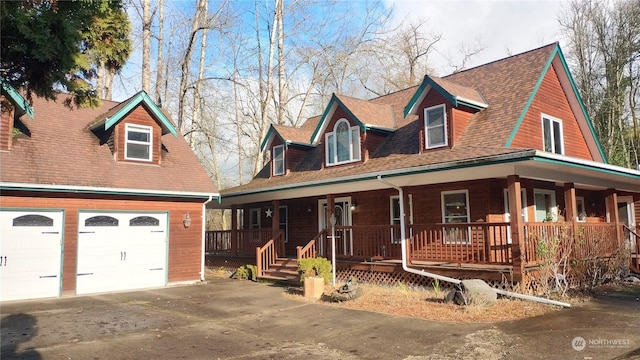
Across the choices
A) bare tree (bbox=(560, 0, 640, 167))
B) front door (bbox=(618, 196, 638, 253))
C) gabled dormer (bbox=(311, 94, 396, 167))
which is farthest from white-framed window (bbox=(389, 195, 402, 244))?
bare tree (bbox=(560, 0, 640, 167))

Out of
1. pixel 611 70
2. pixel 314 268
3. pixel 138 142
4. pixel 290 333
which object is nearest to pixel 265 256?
pixel 314 268

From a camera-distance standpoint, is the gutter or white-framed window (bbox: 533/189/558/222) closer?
the gutter

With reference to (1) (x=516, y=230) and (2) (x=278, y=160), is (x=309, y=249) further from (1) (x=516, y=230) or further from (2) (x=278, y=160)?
(1) (x=516, y=230)

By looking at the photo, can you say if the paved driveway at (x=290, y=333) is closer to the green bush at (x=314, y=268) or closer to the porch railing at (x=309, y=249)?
the green bush at (x=314, y=268)

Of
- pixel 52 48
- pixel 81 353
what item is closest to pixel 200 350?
pixel 81 353

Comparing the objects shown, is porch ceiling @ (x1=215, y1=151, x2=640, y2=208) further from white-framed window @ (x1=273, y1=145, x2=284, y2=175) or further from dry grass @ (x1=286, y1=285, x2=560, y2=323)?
white-framed window @ (x1=273, y1=145, x2=284, y2=175)

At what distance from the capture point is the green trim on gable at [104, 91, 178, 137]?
590 inches

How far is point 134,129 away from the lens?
15.7m

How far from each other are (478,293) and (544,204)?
667cm

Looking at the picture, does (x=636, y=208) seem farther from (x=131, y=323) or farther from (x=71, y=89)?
(x=71, y=89)

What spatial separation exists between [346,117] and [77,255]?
9.97 metres

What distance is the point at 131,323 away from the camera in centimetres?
932

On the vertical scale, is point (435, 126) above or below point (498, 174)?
above

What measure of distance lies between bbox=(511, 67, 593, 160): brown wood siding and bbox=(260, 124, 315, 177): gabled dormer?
30.2 feet
